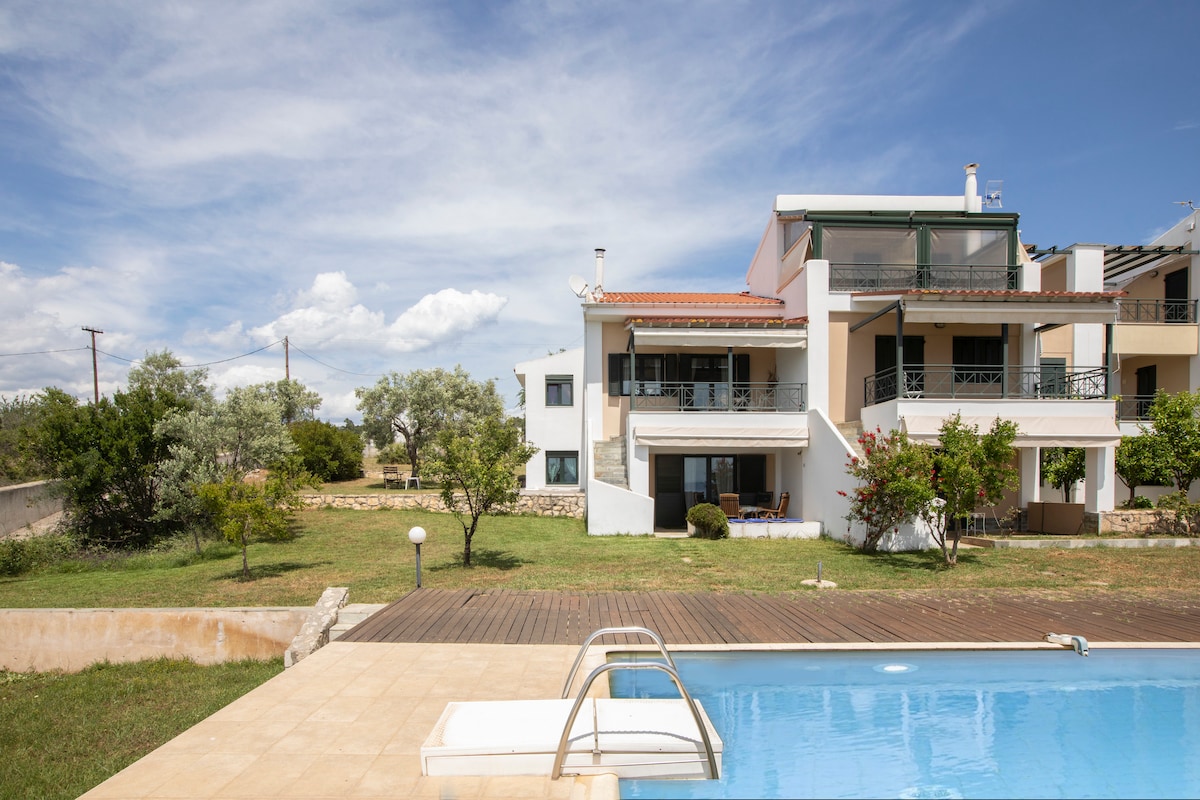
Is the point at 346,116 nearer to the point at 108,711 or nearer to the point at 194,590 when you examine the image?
the point at 194,590

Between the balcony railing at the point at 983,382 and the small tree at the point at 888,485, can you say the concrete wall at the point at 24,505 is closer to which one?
the small tree at the point at 888,485

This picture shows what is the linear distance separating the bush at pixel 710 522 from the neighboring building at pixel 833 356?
3.94ft

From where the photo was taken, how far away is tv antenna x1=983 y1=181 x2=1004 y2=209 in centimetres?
2291

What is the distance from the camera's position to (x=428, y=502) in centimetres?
2288

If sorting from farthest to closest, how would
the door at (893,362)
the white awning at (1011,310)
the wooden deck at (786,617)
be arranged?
the door at (893,362)
the white awning at (1011,310)
the wooden deck at (786,617)

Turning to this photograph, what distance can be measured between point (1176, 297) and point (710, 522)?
18443 millimetres

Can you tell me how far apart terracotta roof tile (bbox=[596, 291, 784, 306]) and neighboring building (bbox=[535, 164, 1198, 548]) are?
16cm

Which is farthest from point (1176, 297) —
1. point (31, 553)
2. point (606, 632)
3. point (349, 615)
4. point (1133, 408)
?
point (31, 553)

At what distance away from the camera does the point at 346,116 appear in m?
16.5

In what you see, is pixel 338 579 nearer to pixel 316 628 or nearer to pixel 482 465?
pixel 482 465

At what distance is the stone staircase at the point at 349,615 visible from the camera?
328 inches

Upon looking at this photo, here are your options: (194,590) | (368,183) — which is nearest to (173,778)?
(194,590)

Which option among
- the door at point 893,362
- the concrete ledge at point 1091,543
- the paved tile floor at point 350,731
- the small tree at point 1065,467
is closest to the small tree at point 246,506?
the paved tile floor at point 350,731

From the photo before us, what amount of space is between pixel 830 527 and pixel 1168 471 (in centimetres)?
763
